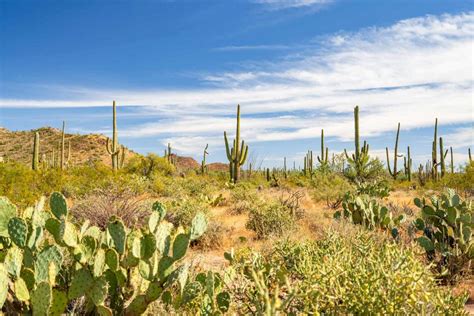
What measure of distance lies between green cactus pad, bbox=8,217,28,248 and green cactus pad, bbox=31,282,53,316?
2.26 feet

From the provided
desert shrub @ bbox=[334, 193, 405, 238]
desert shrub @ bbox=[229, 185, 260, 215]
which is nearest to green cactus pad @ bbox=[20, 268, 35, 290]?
desert shrub @ bbox=[334, 193, 405, 238]

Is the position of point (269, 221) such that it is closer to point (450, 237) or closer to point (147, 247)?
point (450, 237)

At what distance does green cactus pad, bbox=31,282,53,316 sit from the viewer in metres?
3.12

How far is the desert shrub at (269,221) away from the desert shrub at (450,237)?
278cm

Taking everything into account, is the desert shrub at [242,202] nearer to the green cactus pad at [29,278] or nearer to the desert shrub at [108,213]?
the desert shrub at [108,213]

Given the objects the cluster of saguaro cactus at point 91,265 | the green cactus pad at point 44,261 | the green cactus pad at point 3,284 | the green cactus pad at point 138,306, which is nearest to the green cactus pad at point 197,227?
the cluster of saguaro cactus at point 91,265

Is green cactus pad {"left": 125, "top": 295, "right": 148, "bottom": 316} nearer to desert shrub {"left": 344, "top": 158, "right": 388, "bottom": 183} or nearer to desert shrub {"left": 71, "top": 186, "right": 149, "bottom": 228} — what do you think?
desert shrub {"left": 71, "top": 186, "right": 149, "bottom": 228}

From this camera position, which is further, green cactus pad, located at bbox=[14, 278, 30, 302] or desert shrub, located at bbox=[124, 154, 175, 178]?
desert shrub, located at bbox=[124, 154, 175, 178]

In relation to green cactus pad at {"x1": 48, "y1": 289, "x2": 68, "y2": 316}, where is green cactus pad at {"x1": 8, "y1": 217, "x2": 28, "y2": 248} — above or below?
above

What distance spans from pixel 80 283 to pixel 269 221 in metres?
6.10

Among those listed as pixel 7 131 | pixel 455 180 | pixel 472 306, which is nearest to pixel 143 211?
pixel 472 306

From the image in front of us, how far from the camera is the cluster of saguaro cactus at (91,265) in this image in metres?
3.45

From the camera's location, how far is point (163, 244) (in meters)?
3.79

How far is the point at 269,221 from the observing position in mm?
9367
